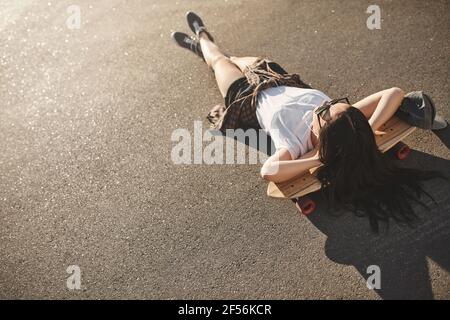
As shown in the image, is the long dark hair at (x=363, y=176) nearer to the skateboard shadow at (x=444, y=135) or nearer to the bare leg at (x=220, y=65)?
the skateboard shadow at (x=444, y=135)

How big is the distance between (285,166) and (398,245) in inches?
47.4

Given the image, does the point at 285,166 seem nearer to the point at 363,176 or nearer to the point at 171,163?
the point at 363,176

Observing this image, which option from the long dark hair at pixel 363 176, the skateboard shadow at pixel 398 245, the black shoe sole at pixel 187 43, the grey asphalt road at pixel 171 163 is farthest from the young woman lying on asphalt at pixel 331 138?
the black shoe sole at pixel 187 43

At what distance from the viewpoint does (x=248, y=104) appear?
5.10m

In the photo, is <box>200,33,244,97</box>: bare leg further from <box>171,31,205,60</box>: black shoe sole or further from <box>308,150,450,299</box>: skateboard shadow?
<box>308,150,450,299</box>: skateboard shadow

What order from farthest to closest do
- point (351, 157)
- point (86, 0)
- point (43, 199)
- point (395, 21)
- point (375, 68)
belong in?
1. point (86, 0)
2. point (395, 21)
3. point (375, 68)
4. point (43, 199)
5. point (351, 157)

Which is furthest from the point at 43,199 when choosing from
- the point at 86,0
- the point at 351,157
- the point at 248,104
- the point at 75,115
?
the point at 86,0

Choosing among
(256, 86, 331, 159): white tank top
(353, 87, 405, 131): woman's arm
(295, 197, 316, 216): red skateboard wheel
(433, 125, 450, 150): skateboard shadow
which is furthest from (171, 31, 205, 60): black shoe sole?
(433, 125, 450, 150): skateboard shadow

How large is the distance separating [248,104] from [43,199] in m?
2.44

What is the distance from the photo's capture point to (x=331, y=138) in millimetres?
3938

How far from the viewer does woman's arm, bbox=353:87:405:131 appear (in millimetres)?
4426

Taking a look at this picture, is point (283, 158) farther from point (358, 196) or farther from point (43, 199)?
point (43, 199)

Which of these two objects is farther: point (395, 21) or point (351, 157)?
point (395, 21)

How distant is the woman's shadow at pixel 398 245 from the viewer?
3.91 meters
